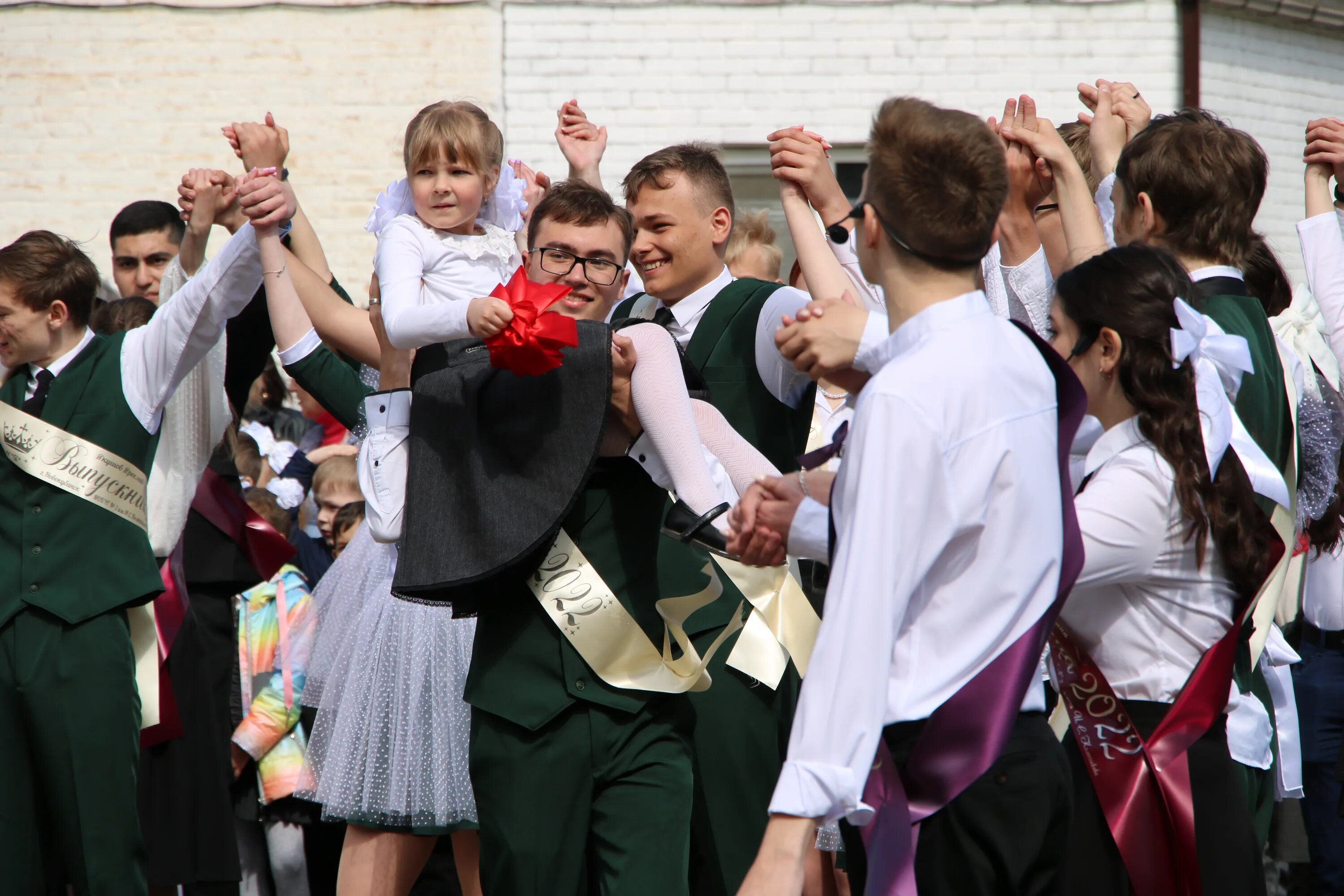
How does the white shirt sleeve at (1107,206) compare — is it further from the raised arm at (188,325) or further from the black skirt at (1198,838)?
the raised arm at (188,325)

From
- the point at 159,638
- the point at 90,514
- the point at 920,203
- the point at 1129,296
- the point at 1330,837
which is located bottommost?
the point at 1330,837

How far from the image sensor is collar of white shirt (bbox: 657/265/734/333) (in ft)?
12.2

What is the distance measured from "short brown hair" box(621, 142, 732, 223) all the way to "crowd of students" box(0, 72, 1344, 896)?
1cm

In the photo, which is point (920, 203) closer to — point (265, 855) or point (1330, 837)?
point (1330, 837)

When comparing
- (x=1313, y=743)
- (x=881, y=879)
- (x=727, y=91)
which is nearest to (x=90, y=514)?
(x=881, y=879)

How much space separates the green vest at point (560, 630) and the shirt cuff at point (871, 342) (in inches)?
29.3

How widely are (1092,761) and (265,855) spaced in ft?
12.5

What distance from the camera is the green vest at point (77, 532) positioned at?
12.5 feet

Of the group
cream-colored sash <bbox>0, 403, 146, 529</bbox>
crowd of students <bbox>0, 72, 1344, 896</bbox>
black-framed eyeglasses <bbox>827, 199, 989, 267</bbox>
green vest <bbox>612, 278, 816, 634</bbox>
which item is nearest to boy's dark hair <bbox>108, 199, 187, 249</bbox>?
crowd of students <bbox>0, 72, 1344, 896</bbox>

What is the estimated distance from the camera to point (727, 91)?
383 inches

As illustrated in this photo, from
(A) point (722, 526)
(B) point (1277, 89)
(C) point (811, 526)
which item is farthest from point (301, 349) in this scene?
(B) point (1277, 89)

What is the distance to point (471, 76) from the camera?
9.66 m

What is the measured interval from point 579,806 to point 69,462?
1.92 m

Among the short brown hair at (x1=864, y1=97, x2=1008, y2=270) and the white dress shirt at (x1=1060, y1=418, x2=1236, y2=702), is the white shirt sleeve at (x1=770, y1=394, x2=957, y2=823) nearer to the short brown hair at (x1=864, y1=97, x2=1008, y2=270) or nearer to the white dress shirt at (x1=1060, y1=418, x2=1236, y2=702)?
the short brown hair at (x1=864, y1=97, x2=1008, y2=270)
